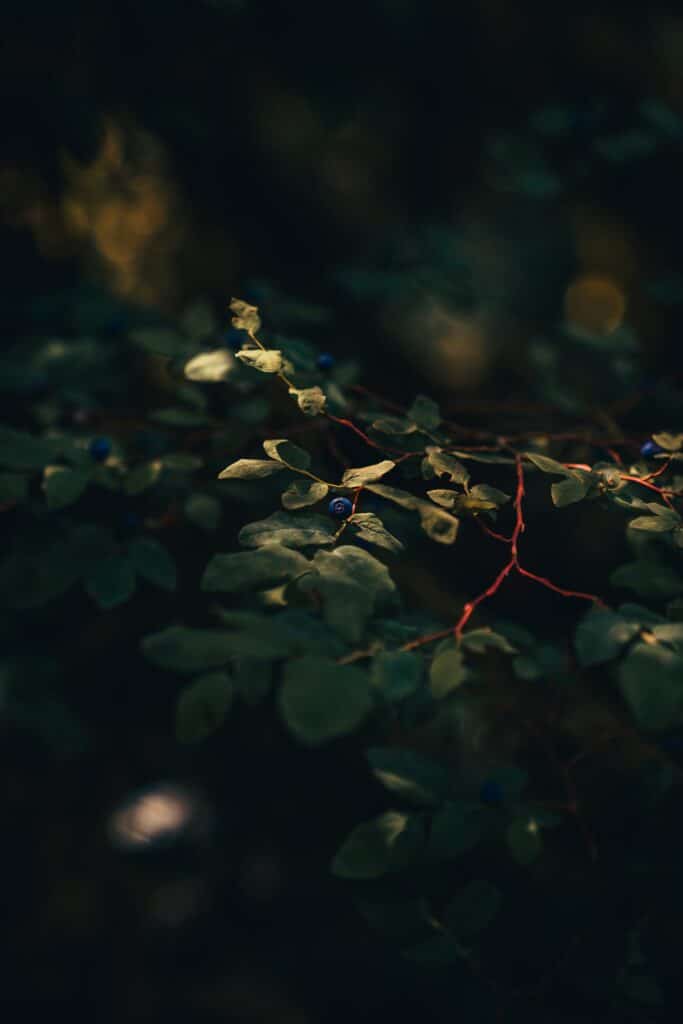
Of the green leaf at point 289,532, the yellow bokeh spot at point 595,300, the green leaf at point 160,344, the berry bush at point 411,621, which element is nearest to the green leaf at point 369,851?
the berry bush at point 411,621

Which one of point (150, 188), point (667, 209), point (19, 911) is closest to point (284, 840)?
point (19, 911)

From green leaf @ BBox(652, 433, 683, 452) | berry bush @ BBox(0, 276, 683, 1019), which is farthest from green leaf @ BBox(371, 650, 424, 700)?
green leaf @ BBox(652, 433, 683, 452)

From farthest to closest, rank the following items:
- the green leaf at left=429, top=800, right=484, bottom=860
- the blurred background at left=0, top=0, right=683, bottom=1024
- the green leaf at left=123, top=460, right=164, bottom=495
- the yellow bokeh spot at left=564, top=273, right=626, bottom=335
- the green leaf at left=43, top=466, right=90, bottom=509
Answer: the yellow bokeh spot at left=564, top=273, right=626, bottom=335 → the blurred background at left=0, top=0, right=683, bottom=1024 → the green leaf at left=123, top=460, right=164, bottom=495 → the green leaf at left=43, top=466, right=90, bottom=509 → the green leaf at left=429, top=800, right=484, bottom=860

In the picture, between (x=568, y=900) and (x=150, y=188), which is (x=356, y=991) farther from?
(x=150, y=188)

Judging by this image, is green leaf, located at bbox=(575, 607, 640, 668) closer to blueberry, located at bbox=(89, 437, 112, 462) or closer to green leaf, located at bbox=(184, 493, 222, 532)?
green leaf, located at bbox=(184, 493, 222, 532)

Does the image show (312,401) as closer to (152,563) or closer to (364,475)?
(364,475)

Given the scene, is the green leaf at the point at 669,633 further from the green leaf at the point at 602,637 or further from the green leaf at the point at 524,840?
the green leaf at the point at 524,840
